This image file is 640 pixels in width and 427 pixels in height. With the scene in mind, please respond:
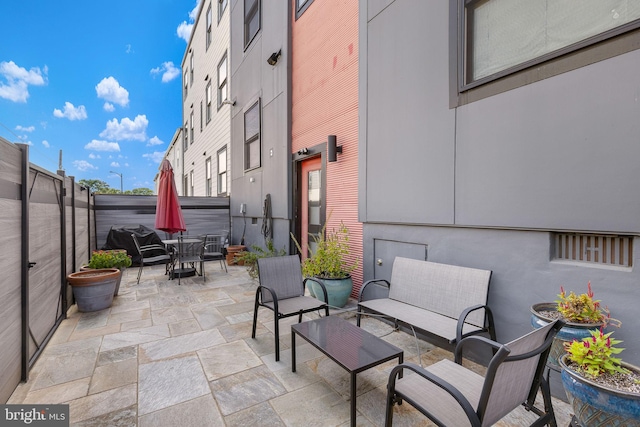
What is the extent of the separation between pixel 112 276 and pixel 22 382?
6.93 ft

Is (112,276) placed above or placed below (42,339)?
above

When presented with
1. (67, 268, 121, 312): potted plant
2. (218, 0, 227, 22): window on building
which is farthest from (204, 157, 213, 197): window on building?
(67, 268, 121, 312): potted plant

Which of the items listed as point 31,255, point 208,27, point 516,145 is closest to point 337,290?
point 516,145

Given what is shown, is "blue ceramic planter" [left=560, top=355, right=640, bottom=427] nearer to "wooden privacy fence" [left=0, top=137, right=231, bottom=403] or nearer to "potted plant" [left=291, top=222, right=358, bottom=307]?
"potted plant" [left=291, top=222, right=358, bottom=307]

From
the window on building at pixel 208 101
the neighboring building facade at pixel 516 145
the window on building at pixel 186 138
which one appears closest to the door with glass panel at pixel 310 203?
the neighboring building facade at pixel 516 145

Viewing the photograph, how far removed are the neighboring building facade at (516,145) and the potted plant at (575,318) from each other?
120mm

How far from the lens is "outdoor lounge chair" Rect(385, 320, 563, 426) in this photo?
1.36 m

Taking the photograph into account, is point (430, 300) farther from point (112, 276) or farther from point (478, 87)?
point (112, 276)

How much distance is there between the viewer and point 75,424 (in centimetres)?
201

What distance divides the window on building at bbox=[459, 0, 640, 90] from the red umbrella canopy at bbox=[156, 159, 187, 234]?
19.2ft

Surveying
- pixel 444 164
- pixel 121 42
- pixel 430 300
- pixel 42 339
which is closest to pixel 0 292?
pixel 42 339

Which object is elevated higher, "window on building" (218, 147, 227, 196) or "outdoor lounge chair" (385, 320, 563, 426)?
"window on building" (218, 147, 227, 196)

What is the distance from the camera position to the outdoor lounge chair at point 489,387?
1.36 metres

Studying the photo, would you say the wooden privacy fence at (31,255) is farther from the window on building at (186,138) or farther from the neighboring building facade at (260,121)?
the window on building at (186,138)
